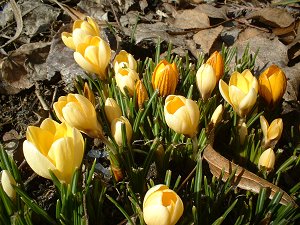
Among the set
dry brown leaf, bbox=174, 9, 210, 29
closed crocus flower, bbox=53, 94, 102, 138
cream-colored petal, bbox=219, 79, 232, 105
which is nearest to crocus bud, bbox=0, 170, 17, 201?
closed crocus flower, bbox=53, 94, 102, 138

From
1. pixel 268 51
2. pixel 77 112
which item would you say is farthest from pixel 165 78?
pixel 268 51

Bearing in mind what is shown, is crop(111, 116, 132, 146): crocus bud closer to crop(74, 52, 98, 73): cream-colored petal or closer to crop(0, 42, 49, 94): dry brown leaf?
crop(74, 52, 98, 73): cream-colored petal

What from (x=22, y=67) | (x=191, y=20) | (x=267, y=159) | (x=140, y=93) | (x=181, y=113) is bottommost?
(x=22, y=67)

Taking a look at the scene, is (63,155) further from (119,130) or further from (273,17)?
(273,17)

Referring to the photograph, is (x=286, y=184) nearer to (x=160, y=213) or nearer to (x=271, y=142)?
(x=271, y=142)

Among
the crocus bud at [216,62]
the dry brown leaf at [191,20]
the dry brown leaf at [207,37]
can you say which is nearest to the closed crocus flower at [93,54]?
the crocus bud at [216,62]

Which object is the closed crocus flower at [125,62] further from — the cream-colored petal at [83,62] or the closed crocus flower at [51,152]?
the closed crocus flower at [51,152]
